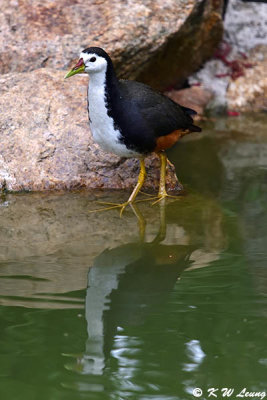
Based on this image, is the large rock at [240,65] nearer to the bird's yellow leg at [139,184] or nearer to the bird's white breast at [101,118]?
the bird's yellow leg at [139,184]

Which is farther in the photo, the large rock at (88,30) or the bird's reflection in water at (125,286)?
the large rock at (88,30)

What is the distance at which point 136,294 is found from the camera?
506cm

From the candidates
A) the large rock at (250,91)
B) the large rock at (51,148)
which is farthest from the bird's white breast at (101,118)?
the large rock at (250,91)

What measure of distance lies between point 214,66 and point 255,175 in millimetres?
3397

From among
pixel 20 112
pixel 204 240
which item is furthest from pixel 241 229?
pixel 20 112

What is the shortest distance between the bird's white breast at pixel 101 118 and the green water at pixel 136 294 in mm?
690

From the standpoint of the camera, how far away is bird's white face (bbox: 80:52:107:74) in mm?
6070

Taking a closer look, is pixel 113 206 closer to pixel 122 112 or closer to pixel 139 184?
pixel 139 184

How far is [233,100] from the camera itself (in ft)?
33.6

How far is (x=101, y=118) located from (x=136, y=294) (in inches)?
68.2

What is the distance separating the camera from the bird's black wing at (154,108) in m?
6.36

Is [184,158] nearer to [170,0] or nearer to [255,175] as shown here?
[255,175]

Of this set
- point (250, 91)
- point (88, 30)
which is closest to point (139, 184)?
point (88, 30)

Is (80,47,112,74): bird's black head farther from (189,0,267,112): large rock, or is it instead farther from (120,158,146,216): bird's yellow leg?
(189,0,267,112): large rock
